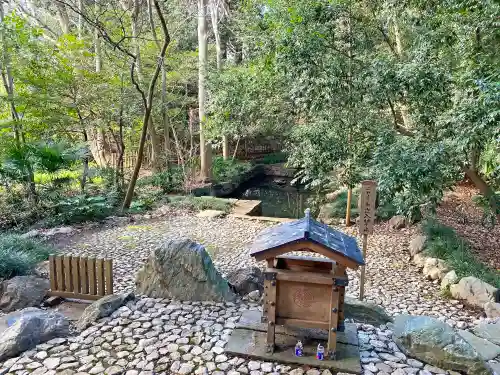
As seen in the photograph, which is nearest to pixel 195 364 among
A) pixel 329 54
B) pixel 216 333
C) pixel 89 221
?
pixel 216 333

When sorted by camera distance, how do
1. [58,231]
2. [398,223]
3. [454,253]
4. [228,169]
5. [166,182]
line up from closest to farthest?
[454,253]
[58,231]
[398,223]
[166,182]
[228,169]

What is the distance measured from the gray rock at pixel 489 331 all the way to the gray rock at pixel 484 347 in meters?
0.11

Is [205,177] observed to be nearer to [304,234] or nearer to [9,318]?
[9,318]

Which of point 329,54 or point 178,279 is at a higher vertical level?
point 329,54

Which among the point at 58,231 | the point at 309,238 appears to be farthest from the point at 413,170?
the point at 58,231

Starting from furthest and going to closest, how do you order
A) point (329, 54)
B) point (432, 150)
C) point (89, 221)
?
1. point (89, 221)
2. point (329, 54)
3. point (432, 150)

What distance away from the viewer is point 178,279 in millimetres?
4254

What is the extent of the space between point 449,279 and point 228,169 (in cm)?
1152

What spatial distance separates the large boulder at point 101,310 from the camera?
370 centimetres

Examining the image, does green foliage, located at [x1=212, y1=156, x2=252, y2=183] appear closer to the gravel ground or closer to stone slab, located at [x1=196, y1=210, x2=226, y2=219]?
stone slab, located at [x1=196, y1=210, x2=226, y2=219]

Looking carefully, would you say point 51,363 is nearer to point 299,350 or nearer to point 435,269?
point 299,350

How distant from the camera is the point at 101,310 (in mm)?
3762

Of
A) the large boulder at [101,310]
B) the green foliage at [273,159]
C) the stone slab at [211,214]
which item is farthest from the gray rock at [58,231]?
the green foliage at [273,159]

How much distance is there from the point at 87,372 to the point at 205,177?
1083 centimetres
